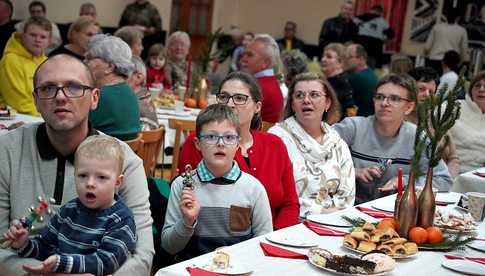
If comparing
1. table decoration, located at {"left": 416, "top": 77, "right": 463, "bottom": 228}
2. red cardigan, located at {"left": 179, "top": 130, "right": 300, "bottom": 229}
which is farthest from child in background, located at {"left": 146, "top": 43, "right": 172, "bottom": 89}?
table decoration, located at {"left": 416, "top": 77, "right": 463, "bottom": 228}

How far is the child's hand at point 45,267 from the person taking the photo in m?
2.45

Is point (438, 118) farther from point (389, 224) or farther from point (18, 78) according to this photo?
point (18, 78)

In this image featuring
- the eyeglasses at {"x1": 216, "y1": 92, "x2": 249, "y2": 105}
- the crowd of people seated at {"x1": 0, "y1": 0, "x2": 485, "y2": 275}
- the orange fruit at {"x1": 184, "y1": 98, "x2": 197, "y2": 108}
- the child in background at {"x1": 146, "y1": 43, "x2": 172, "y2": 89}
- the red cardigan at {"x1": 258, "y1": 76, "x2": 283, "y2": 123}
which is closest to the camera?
the crowd of people seated at {"x1": 0, "y1": 0, "x2": 485, "y2": 275}

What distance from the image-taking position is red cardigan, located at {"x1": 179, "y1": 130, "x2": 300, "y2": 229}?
363 cm

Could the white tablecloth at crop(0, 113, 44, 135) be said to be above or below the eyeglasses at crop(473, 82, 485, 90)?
below

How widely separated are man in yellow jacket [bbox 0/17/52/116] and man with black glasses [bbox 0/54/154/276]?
2.94 m

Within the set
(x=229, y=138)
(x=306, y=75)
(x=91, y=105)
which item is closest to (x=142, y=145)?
(x=306, y=75)

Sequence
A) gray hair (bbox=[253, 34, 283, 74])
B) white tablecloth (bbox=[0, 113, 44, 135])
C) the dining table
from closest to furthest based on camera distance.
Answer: the dining table, white tablecloth (bbox=[0, 113, 44, 135]), gray hair (bbox=[253, 34, 283, 74])

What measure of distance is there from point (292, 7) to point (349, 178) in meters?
11.0

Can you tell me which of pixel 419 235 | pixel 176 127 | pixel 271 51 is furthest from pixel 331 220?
pixel 271 51

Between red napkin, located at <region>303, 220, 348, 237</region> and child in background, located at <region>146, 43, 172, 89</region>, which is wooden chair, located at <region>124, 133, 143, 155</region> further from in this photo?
child in background, located at <region>146, 43, 172, 89</region>

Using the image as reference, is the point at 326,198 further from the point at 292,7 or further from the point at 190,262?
the point at 292,7

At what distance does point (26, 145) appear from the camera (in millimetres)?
2764

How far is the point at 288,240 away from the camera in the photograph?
9.41 ft
